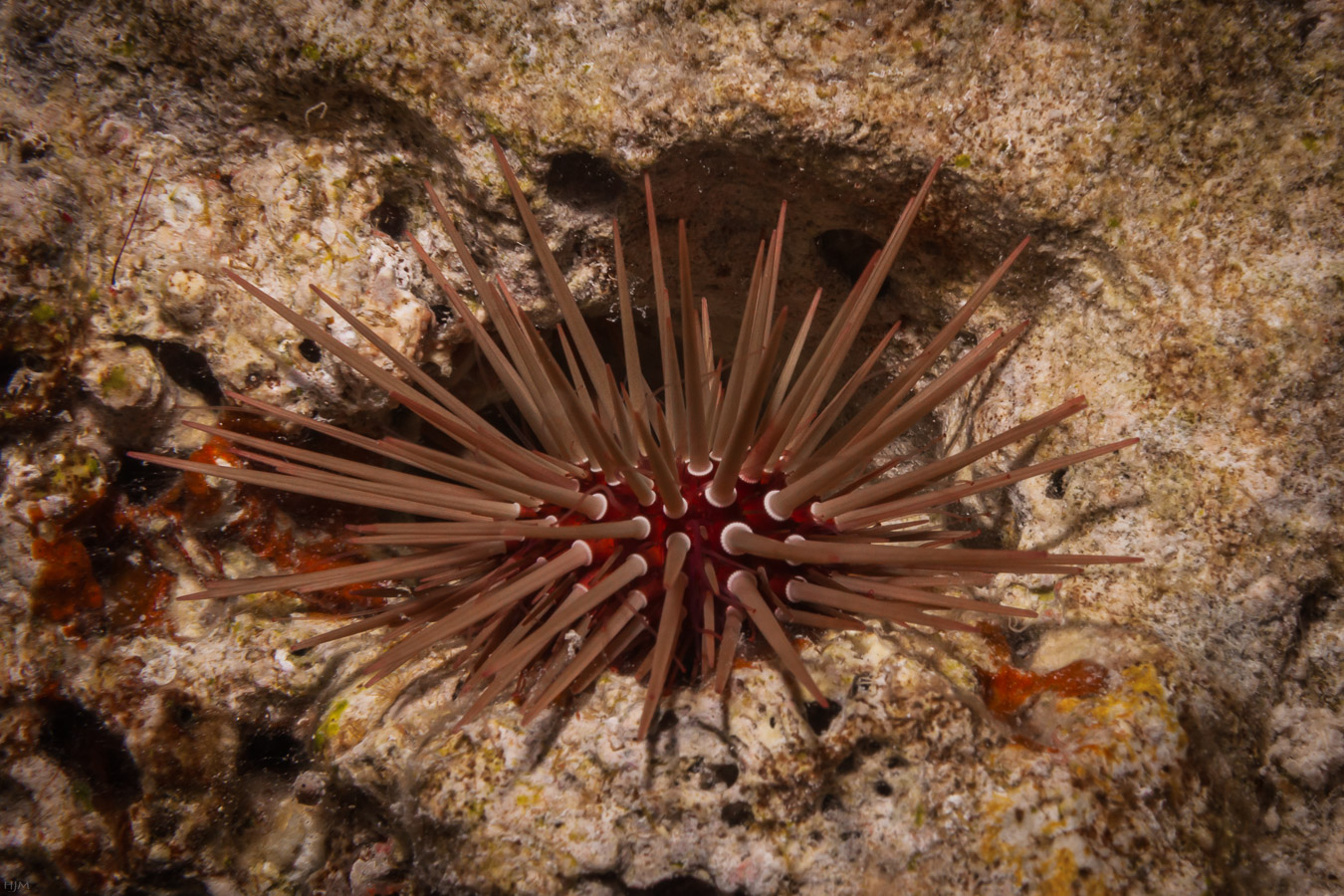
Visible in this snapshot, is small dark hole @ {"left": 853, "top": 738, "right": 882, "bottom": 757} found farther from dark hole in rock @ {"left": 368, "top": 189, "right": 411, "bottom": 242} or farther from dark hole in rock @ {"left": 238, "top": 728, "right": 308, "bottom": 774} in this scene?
dark hole in rock @ {"left": 368, "top": 189, "right": 411, "bottom": 242}

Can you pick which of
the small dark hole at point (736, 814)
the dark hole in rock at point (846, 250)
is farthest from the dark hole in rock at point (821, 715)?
the dark hole in rock at point (846, 250)

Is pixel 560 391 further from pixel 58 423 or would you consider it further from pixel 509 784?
pixel 58 423

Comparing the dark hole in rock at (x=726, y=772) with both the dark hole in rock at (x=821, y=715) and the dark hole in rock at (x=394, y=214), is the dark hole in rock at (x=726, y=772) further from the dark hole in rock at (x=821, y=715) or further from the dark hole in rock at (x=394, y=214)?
the dark hole in rock at (x=394, y=214)

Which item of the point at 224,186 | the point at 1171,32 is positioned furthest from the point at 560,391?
the point at 1171,32

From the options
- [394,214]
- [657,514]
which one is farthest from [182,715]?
[394,214]

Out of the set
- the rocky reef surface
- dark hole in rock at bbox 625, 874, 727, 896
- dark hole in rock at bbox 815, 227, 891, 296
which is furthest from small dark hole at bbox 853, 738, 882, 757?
dark hole in rock at bbox 815, 227, 891, 296

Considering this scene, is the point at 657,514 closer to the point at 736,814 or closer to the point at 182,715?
the point at 736,814
